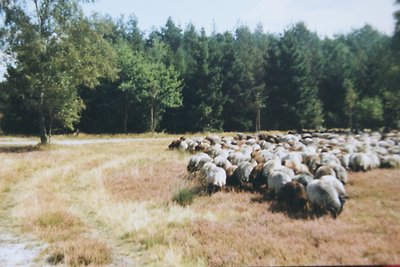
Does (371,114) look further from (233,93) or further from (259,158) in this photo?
(259,158)

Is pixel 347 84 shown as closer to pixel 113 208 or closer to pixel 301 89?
pixel 301 89

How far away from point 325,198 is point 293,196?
47.8 inches

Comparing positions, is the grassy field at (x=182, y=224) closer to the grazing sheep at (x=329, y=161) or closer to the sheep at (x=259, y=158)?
the grazing sheep at (x=329, y=161)

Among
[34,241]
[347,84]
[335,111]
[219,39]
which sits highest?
[219,39]

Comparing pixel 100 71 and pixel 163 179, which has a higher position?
pixel 100 71

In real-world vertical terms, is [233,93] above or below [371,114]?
above

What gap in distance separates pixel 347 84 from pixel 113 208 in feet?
189

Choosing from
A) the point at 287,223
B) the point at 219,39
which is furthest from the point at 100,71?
the point at 219,39

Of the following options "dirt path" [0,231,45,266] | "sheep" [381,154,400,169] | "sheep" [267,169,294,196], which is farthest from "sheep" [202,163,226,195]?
"sheep" [381,154,400,169]

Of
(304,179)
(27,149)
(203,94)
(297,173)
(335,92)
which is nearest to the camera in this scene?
(304,179)

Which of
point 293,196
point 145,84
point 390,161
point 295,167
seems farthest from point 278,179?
point 145,84

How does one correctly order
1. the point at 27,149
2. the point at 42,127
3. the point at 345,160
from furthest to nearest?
1. the point at 42,127
2. the point at 27,149
3. the point at 345,160

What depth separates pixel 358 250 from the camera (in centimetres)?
827

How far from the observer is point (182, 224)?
11.1 metres
